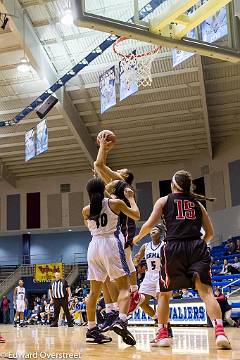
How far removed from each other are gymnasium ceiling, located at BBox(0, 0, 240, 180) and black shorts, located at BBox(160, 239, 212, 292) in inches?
486

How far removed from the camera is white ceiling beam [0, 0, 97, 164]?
15.8 meters

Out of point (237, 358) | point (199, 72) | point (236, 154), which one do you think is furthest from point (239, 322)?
point (236, 154)

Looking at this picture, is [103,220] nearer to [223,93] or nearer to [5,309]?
[223,93]

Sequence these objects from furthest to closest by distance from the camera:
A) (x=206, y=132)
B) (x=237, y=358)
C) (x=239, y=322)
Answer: (x=206, y=132), (x=239, y=322), (x=237, y=358)

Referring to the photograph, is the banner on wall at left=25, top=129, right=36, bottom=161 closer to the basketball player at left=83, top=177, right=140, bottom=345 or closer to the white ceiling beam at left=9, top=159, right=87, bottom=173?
the white ceiling beam at left=9, top=159, right=87, bottom=173

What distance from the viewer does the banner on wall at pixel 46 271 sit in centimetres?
2662

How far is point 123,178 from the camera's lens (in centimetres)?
591

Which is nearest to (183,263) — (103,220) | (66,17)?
(103,220)

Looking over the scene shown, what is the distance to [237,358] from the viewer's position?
3.46 m

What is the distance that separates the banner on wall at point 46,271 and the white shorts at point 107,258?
21.9 metres

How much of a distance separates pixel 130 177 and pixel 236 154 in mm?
19225

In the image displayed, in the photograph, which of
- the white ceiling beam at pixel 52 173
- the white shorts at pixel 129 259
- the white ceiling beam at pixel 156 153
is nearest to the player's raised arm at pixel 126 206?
the white shorts at pixel 129 259

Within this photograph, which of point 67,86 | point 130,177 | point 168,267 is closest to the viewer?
point 168,267

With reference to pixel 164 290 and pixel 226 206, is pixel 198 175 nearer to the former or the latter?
pixel 226 206
